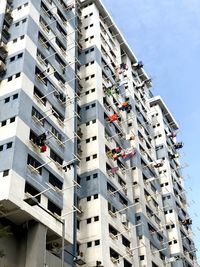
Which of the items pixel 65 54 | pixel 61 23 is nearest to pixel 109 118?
pixel 65 54

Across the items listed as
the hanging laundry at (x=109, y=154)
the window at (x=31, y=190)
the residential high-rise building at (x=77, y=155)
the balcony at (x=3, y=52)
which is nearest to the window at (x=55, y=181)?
the residential high-rise building at (x=77, y=155)

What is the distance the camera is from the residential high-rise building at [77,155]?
33.2 metres

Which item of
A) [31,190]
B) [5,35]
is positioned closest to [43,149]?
[31,190]

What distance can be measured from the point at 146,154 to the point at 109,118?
434 inches

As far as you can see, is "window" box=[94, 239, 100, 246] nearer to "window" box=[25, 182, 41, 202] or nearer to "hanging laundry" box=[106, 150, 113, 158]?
"window" box=[25, 182, 41, 202]

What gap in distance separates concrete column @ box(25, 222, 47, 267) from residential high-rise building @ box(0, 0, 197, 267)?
7 centimetres

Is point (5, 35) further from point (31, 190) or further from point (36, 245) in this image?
point (36, 245)

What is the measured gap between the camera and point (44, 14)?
4800 centimetres

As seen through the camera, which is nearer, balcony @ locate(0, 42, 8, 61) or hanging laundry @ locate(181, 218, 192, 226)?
balcony @ locate(0, 42, 8, 61)

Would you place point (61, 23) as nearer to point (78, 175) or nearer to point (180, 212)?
point (78, 175)

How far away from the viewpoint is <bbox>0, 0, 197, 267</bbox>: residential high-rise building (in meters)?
33.2

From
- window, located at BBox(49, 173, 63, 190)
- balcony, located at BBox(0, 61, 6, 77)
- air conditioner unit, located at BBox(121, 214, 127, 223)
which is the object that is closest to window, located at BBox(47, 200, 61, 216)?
window, located at BBox(49, 173, 63, 190)

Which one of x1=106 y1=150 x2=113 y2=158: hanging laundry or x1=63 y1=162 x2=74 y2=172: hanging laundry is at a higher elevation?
x1=106 y1=150 x2=113 y2=158: hanging laundry

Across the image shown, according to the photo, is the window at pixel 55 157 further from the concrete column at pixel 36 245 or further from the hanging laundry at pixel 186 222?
the hanging laundry at pixel 186 222
